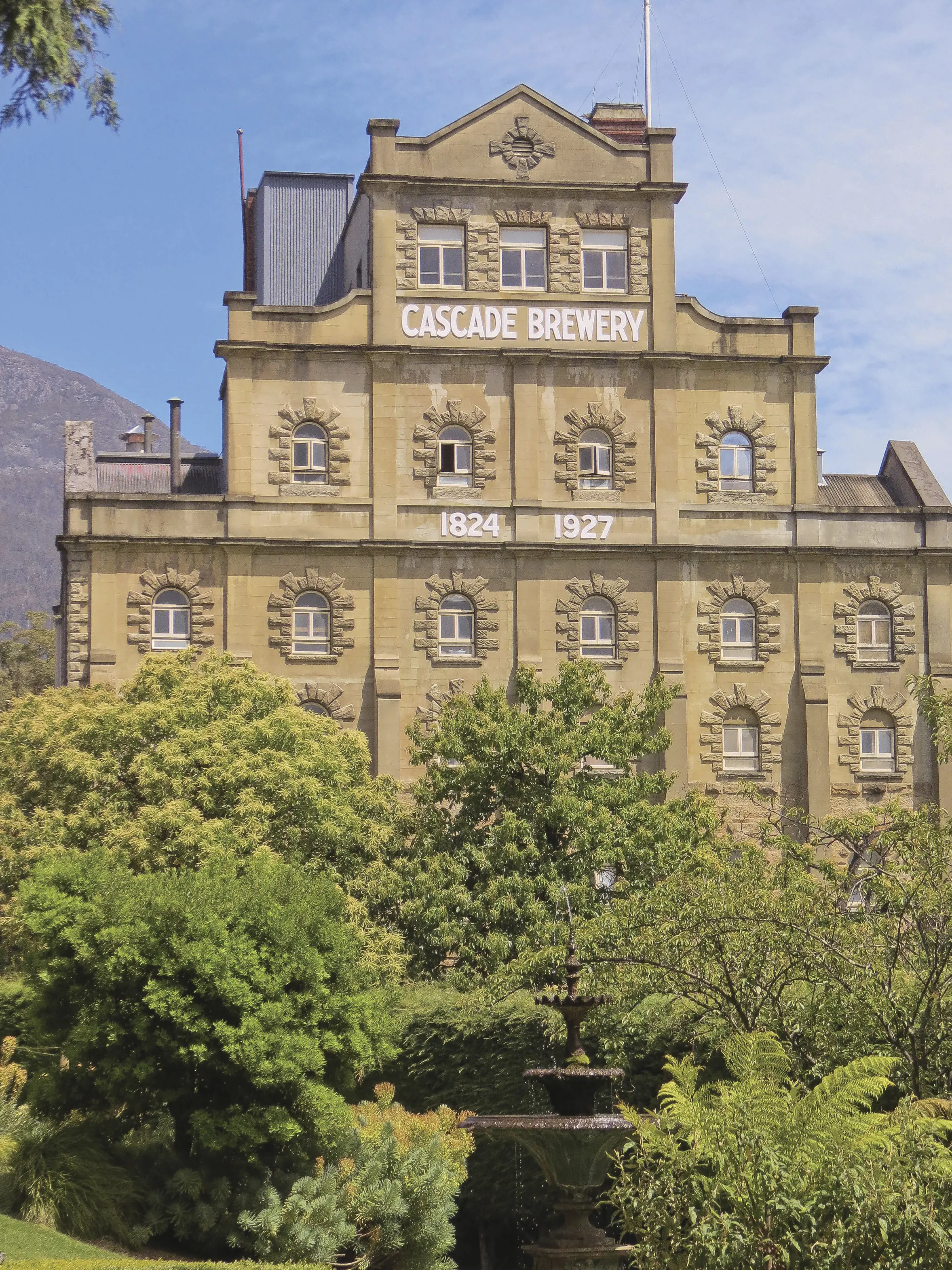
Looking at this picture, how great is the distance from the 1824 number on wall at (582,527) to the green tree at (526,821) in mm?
9716

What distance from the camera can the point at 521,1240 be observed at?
29250mm

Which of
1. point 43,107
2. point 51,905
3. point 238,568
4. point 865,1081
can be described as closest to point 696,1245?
point 865,1081

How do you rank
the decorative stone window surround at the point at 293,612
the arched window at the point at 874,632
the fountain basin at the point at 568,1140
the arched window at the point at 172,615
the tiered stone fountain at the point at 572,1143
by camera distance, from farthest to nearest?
the arched window at the point at 874,632, the decorative stone window surround at the point at 293,612, the arched window at the point at 172,615, the fountain basin at the point at 568,1140, the tiered stone fountain at the point at 572,1143

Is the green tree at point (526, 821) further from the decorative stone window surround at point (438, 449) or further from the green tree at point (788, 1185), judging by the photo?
the green tree at point (788, 1185)

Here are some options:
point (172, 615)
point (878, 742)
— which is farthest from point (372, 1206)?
point (878, 742)

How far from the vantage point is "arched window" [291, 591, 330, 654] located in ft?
157

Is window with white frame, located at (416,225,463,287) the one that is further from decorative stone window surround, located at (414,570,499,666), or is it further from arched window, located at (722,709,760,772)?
arched window, located at (722,709,760,772)

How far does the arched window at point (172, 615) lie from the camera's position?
47.5m

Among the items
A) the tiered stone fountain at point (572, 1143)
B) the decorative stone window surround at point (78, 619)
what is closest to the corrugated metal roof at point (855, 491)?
the decorative stone window surround at point (78, 619)

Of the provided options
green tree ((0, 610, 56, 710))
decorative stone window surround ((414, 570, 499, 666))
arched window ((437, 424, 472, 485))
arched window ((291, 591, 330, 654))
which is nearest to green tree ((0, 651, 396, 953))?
arched window ((291, 591, 330, 654))

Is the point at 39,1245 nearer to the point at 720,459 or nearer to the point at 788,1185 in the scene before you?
the point at 788,1185

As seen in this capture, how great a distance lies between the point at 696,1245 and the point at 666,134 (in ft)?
131

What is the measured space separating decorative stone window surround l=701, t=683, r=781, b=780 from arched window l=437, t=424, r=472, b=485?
28.3 ft

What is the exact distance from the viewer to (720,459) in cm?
5000
